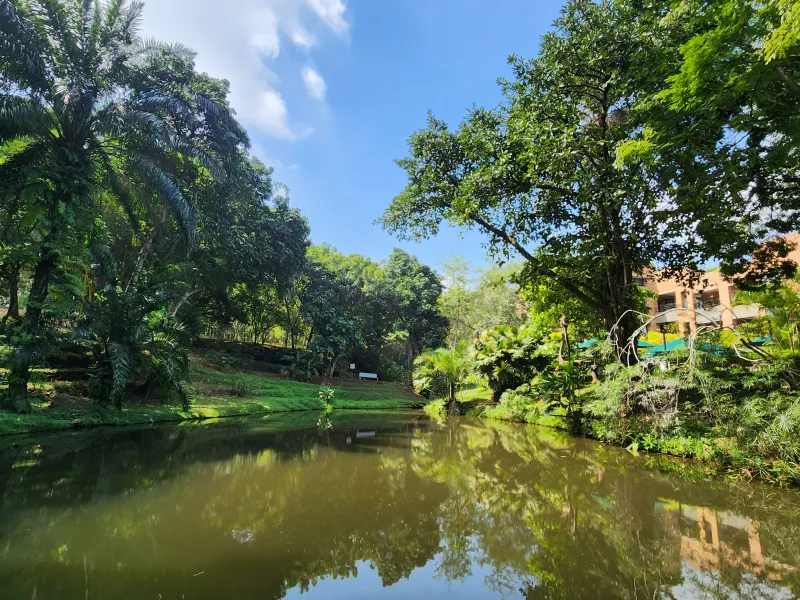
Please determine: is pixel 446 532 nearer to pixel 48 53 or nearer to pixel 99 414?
pixel 99 414

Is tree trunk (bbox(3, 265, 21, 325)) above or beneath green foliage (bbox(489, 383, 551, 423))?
above

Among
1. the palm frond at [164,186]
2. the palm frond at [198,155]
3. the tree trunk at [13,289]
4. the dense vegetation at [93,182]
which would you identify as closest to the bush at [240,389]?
the dense vegetation at [93,182]

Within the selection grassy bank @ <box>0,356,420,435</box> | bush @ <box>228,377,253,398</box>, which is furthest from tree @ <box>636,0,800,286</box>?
bush @ <box>228,377,253,398</box>

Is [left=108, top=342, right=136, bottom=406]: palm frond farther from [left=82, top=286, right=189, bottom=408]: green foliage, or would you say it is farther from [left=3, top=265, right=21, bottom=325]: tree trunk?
[left=3, top=265, right=21, bottom=325]: tree trunk

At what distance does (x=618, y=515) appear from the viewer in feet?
16.7

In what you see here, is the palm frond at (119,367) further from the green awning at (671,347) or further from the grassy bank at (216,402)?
the green awning at (671,347)

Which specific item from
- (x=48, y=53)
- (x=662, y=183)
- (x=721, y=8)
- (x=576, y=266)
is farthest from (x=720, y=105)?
(x=48, y=53)

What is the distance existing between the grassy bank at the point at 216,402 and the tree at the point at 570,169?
8851 mm

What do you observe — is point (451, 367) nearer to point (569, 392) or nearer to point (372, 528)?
point (569, 392)

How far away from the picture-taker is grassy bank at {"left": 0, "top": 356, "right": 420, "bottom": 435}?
9.70m

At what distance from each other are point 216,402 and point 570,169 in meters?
13.8

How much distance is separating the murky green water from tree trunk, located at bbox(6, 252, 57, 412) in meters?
2.09

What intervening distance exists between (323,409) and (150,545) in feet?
51.1

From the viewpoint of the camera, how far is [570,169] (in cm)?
1048
